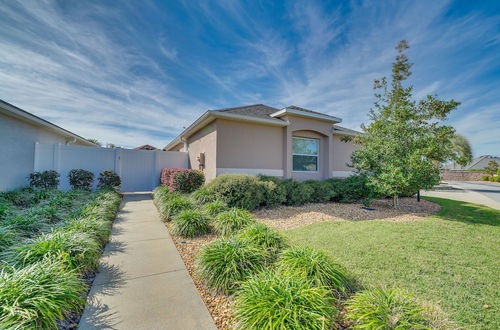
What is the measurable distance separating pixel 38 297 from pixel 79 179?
34.4 ft

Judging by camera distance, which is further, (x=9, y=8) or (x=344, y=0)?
(x=344, y=0)

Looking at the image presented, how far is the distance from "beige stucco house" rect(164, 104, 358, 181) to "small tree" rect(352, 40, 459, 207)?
2.19m

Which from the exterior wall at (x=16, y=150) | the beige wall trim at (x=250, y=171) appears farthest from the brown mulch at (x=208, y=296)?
the exterior wall at (x=16, y=150)

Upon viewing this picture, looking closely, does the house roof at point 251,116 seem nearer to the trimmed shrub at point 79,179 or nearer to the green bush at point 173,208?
the green bush at point 173,208

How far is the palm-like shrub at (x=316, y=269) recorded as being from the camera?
99.8 inches

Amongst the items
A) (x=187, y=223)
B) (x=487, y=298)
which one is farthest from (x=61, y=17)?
(x=487, y=298)

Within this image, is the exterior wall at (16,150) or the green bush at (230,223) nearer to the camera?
the green bush at (230,223)

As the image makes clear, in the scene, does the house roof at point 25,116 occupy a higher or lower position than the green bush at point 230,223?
higher

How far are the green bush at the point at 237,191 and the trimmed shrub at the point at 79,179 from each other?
25.0ft

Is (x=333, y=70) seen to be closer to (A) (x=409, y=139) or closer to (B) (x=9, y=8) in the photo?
(A) (x=409, y=139)

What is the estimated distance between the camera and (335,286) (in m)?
2.51

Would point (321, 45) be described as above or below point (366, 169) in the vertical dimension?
above

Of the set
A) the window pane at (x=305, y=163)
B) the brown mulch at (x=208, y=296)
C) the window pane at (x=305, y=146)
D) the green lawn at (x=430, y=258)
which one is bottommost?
the brown mulch at (x=208, y=296)

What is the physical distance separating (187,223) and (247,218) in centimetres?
148
